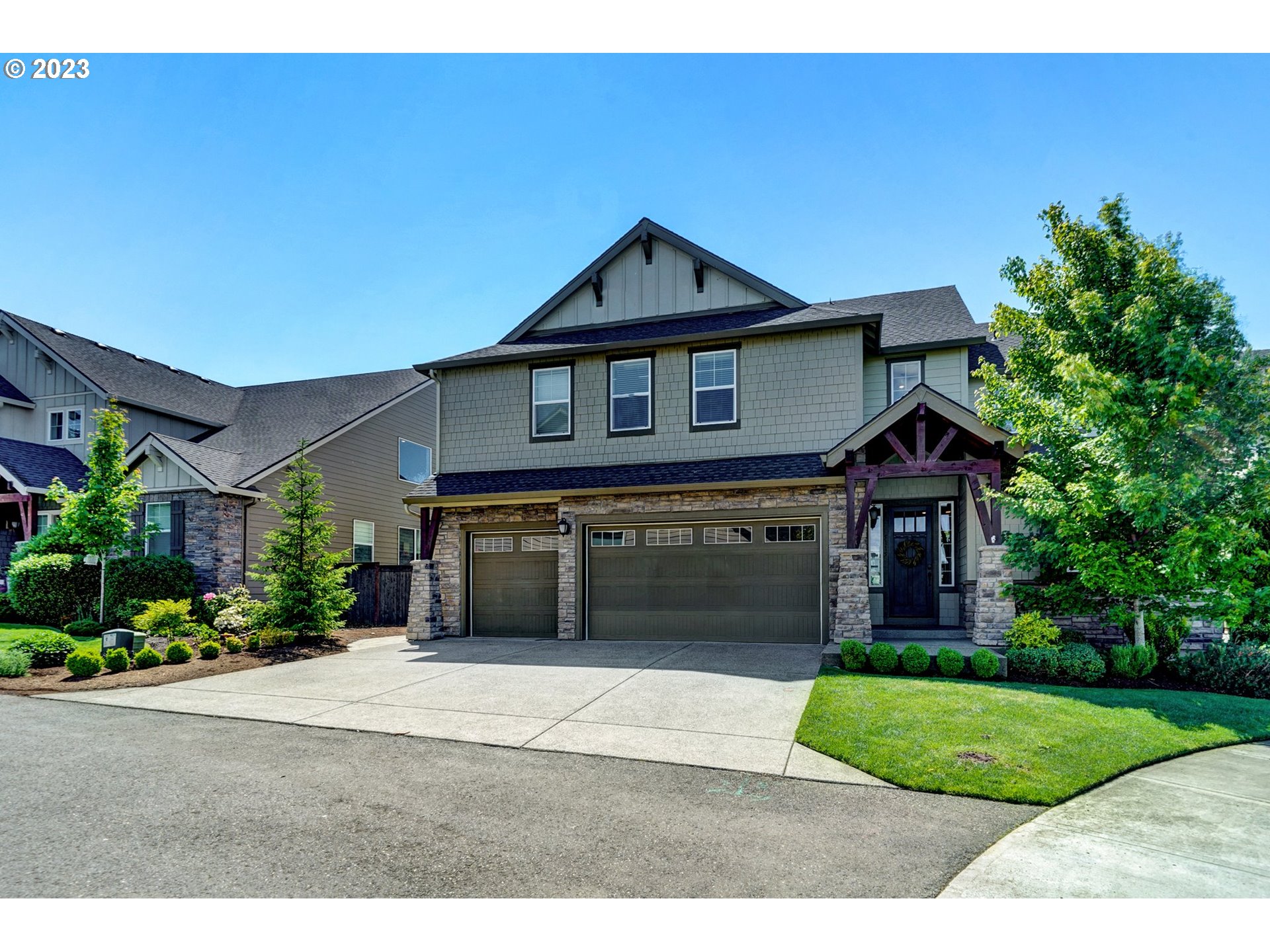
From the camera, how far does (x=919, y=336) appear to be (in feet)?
47.0

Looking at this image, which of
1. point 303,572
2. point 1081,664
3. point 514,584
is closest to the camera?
point 1081,664

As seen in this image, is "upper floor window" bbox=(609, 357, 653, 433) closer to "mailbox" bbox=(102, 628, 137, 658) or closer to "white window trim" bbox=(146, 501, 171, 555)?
"mailbox" bbox=(102, 628, 137, 658)

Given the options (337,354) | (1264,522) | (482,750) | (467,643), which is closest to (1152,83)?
(1264,522)

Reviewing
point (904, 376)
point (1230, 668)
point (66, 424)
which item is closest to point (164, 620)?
point (66, 424)

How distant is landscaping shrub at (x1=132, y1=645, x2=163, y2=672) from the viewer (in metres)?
11.5

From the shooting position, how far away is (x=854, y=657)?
10203 mm

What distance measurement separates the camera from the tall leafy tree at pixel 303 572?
14211 mm

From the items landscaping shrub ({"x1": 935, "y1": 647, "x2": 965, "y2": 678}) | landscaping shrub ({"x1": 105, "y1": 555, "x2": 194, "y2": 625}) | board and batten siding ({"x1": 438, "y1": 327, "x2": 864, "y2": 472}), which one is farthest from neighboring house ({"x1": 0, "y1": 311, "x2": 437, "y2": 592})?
landscaping shrub ({"x1": 935, "y1": 647, "x2": 965, "y2": 678})

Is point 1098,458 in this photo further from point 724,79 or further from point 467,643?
point 467,643

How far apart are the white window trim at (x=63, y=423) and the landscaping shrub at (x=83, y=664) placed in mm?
12580

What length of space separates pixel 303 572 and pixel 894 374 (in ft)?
41.3

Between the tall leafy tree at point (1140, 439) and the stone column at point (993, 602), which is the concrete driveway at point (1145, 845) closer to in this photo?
the tall leafy tree at point (1140, 439)

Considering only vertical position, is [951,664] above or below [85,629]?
above

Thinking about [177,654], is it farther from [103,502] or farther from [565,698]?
[565,698]
